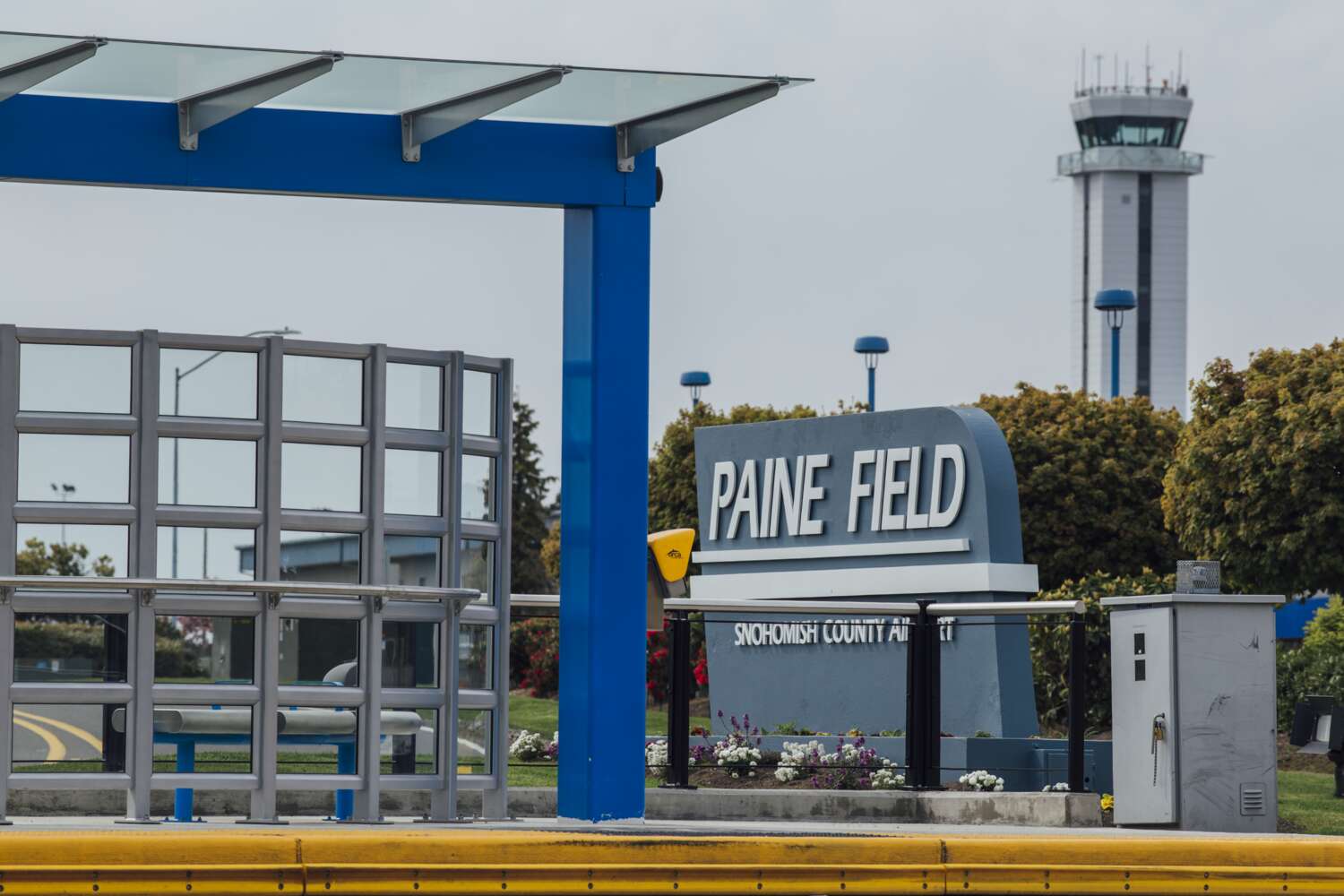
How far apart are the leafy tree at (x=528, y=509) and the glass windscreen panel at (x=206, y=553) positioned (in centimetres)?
4703

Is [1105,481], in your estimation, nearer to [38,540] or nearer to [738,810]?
[738,810]

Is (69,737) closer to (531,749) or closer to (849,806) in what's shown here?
(849,806)

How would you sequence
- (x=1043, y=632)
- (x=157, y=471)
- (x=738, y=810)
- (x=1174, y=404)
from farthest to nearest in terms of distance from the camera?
(x=1174, y=404)
(x=1043, y=632)
(x=738, y=810)
(x=157, y=471)

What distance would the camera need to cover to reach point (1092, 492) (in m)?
41.2

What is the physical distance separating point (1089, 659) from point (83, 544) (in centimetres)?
1654

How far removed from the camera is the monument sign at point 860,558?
65.8 ft

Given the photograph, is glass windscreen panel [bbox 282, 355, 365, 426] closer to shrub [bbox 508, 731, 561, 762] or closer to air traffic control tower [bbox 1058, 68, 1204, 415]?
shrub [bbox 508, 731, 561, 762]

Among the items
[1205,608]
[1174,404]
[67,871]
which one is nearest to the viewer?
→ [67,871]

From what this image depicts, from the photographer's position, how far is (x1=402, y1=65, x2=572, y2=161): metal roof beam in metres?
11.7

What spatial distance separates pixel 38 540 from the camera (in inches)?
459

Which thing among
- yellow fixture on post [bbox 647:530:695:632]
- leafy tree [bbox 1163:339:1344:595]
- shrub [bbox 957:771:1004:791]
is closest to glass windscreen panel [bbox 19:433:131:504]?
yellow fixture on post [bbox 647:530:695:632]

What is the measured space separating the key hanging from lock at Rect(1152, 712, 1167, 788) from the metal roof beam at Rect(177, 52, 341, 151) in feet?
24.8

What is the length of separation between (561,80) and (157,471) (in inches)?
124

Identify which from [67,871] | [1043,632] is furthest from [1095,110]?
[67,871]
